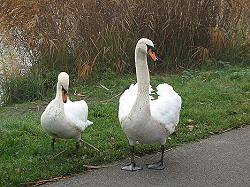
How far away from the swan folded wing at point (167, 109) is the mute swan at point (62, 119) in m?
0.88

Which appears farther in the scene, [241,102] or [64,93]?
[241,102]

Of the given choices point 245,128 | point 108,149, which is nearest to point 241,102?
point 245,128

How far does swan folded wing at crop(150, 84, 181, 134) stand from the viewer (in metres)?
6.27

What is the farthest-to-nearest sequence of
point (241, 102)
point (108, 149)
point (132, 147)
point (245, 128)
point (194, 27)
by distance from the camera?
point (194, 27) < point (241, 102) < point (245, 128) < point (108, 149) < point (132, 147)

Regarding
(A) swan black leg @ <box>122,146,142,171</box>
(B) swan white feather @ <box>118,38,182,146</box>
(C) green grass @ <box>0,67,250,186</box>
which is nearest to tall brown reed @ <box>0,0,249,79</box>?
(C) green grass @ <box>0,67,250,186</box>

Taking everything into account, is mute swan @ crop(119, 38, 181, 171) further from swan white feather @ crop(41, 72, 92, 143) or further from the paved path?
swan white feather @ crop(41, 72, 92, 143)

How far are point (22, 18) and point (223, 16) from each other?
13.8 ft

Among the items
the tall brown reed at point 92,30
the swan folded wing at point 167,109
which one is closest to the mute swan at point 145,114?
the swan folded wing at point 167,109

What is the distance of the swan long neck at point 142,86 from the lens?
6.15 metres

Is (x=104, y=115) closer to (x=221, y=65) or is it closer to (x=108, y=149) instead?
(x=108, y=149)

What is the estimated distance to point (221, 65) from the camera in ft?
38.7

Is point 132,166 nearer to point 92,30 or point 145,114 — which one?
point 145,114

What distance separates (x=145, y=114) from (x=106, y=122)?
1922 mm

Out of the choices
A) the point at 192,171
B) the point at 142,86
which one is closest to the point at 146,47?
the point at 142,86
